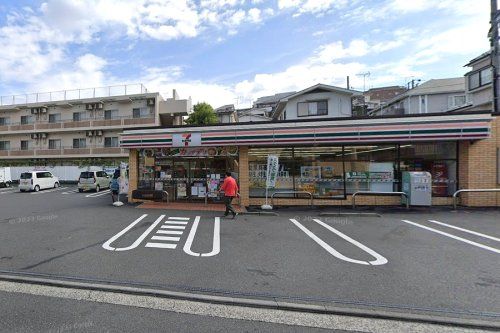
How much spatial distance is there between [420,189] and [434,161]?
74.9 inches

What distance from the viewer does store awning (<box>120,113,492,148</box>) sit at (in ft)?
34.4

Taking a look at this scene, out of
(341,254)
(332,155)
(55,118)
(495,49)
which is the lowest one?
(341,254)

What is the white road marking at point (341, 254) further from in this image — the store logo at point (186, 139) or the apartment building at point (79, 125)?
the apartment building at point (79, 125)

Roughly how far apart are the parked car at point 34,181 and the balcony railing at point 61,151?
8.31 m

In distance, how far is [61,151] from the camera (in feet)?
106

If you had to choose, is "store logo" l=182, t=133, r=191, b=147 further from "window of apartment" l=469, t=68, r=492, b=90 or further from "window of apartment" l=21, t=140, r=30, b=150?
"window of apartment" l=21, t=140, r=30, b=150

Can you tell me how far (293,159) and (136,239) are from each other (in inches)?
295

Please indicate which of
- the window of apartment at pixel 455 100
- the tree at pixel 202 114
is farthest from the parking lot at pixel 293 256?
the tree at pixel 202 114

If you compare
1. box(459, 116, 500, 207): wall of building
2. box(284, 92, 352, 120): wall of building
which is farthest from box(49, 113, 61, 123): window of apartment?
box(459, 116, 500, 207): wall of building

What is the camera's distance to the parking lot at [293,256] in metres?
4.03

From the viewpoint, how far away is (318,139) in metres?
11.2

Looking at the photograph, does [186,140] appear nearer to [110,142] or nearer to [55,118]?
[110,142]

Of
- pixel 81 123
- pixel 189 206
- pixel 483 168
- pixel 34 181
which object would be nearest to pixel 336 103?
pixel 483 168

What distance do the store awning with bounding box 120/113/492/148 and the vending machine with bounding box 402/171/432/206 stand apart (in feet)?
4.69
